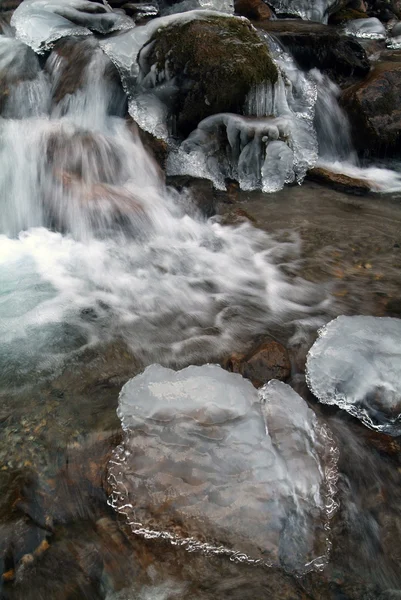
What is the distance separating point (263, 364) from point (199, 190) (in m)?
3.18

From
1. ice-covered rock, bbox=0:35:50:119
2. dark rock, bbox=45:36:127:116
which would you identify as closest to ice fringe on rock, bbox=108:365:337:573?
dark rock, bbox=45:36:127:116

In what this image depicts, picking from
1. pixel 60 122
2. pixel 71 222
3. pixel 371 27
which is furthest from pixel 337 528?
pixel 371 27

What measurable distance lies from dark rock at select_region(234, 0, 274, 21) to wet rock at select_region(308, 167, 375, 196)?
5.13 meters

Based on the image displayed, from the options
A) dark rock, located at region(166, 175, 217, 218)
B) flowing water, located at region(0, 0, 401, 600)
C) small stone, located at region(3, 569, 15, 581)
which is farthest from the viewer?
dark rock, located at region(166, 175, 217, 218)

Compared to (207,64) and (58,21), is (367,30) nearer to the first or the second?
(207,64)

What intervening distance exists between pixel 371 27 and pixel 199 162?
7.08 meters

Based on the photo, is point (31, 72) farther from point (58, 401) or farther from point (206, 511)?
point (206, 511)

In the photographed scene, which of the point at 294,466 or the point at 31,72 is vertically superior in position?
the point at 31,72

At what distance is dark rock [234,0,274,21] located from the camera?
395 inches

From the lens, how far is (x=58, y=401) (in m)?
Result: 3.26

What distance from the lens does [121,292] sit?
15.0 ft

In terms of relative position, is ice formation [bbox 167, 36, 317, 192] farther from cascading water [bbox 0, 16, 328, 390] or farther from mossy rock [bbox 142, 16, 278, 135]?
cascading water [bbox 0, 16, 328, 390]

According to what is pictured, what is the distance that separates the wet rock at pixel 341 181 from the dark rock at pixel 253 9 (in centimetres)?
513

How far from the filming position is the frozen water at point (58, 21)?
756cm
